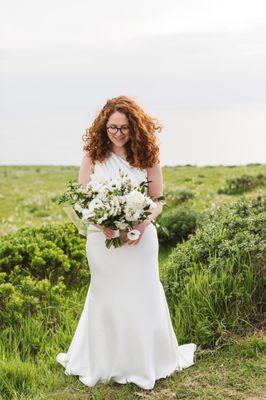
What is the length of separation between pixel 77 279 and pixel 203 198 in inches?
291

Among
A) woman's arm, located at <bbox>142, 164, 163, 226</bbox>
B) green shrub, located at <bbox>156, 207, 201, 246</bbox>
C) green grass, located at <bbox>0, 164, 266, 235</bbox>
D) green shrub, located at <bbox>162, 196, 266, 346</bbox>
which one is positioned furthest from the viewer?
green grass, located at <bbox>0, 164, 266, 235</bbox>

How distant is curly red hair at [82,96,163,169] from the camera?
588 cm

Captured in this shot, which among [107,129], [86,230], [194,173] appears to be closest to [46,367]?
[86,230]

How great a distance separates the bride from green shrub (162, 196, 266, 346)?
32.1 inches

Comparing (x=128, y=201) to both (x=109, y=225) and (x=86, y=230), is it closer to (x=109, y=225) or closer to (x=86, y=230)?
(x=109, y=225)

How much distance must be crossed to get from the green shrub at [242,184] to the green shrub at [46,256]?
8174mm

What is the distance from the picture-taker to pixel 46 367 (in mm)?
6508

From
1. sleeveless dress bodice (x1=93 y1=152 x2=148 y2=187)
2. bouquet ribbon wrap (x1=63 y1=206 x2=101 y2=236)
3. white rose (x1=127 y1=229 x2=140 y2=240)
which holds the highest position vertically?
sleeveless dress bodice (x1=93 y1=152 x2=148 y2=187)

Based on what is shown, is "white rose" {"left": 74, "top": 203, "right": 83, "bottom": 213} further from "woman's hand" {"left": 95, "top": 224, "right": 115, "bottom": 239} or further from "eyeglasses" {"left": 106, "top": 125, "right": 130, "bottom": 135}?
"eyeglasses" {"left": 106, "top": 125, "right": 130, "bottom": 135}

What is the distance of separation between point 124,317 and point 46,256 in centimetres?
255

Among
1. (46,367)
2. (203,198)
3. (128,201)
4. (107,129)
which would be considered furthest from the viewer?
(203,198)

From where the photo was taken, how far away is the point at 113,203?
5395 mm

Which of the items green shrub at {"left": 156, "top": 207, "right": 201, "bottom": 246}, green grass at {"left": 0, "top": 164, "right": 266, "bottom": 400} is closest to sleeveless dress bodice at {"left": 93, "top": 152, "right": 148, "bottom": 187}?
green grass at {"left": 0, "top": 164, "right": 266, "bottom": 400}

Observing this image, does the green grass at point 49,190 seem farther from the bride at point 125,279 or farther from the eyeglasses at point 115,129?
the eyeglasses at point 115,129
